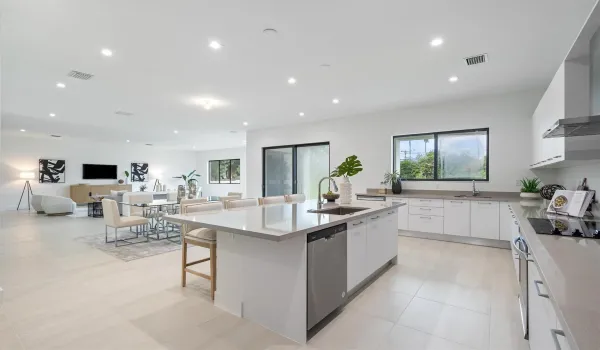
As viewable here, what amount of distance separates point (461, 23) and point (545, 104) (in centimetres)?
154

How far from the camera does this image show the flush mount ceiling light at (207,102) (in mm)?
5273

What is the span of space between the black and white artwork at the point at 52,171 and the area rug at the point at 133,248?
708 centimetres

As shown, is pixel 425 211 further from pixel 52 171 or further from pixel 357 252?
pixel 52 171

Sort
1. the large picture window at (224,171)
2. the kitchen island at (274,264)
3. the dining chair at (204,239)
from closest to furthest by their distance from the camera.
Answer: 1. the kitchen island at (274,264)
2. the dining chair at (204,239)
3. the large picture window at (224,171)

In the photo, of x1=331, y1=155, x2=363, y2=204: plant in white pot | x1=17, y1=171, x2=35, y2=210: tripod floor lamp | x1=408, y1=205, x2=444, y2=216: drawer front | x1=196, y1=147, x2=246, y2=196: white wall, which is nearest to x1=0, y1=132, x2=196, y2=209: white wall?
x1=17, y1=171, x2=35, y2=210: tripod floor lamp

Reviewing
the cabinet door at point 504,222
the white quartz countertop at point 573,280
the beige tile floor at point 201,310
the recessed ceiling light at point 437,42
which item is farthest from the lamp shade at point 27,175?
the cabinet door at point 504,222

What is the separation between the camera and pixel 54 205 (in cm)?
828

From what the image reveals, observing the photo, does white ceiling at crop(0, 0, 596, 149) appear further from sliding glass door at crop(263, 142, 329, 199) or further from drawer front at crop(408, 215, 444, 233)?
drawer front at crop(408, 215, 444, 233)

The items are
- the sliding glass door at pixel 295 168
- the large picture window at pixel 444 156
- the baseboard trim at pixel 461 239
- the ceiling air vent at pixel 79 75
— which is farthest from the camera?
the sliding glass door at pixel 295 168

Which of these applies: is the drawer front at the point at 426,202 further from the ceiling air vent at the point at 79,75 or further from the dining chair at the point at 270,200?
the ceiling air vent at the point at 79,75

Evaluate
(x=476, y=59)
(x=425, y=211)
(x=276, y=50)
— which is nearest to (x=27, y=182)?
(x=276, y=50)

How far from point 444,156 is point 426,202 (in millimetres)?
1117

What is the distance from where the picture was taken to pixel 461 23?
2666mm

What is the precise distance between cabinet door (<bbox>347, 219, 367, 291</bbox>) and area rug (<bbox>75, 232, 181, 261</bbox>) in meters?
3.21
